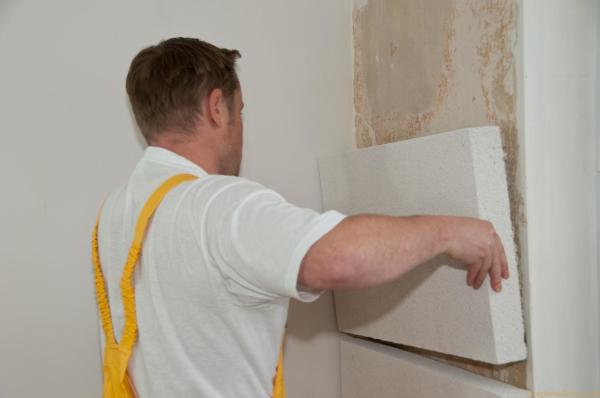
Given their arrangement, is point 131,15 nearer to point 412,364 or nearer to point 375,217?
point 375,217

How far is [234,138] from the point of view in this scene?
1.44m

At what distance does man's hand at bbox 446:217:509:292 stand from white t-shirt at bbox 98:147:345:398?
30 cm

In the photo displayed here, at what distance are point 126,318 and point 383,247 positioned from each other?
63 cm

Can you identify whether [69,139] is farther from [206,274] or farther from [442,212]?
[442,212]

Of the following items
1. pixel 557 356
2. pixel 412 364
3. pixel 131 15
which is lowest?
pixel 412 364

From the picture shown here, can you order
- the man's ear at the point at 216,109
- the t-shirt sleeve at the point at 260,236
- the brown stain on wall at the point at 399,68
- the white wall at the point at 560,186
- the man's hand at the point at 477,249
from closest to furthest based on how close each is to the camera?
the t-shirt sleeve at the point at 260,236 < the man's hand at the point at 477,249 < the white wall at the point at 560,186 < the man's ear at the point at 216,109 < the brown stain on wall at the point at 399,68

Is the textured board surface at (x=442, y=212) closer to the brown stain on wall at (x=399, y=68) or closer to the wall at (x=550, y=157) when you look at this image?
the wall at (x=550, y=157)

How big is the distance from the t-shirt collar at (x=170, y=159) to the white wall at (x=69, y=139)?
411mm

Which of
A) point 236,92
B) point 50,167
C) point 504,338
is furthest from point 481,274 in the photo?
point 50,167

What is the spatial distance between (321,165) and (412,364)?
711mm

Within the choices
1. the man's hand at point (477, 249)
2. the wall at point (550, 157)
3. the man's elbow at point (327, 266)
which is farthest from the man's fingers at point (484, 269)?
the man's elbow at point (327, 266)

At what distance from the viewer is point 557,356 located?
1298mm

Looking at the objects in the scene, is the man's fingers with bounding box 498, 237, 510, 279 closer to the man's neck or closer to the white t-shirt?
the white t-shirt

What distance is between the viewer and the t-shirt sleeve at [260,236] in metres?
0.94
